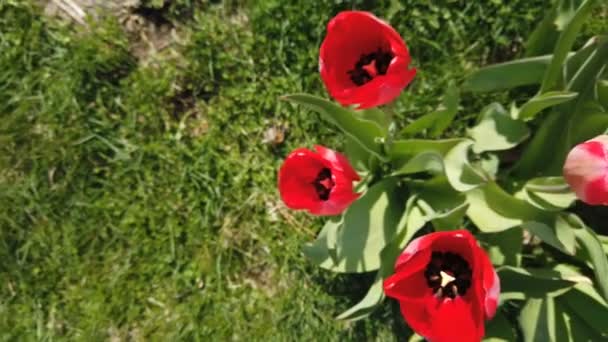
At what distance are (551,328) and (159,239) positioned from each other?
55.3 inches

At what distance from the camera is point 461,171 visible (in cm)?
166

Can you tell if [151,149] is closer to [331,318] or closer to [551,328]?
[331,318]

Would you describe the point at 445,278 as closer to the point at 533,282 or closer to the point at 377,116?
the point at 533,282

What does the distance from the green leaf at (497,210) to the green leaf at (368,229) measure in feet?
0.71

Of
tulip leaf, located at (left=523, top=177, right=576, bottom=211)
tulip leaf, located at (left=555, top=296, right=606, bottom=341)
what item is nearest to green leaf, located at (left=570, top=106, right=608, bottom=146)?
tulip leaf, located at (left=523, top=177, right=576, bottom=211)

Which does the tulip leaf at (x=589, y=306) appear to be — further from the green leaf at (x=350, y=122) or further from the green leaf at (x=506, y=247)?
the green leaf at (x=350, y=122)

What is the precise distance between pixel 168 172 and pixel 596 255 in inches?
61.5

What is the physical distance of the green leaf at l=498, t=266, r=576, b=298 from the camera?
1.71 meters

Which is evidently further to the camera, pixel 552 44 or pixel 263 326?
pixel 263 326

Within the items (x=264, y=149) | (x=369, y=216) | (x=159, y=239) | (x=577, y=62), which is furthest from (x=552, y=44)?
(x=159, y=239)

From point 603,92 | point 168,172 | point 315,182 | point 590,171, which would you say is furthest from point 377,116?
point 168,172

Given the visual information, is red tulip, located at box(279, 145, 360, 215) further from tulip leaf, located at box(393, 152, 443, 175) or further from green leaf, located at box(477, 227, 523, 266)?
green leaf, located at box(477, 227, 523, 266)

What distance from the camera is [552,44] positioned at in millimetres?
1900

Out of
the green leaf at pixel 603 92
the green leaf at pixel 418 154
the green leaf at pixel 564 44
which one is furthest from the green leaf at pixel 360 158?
the green leaf at pixel 603 92
